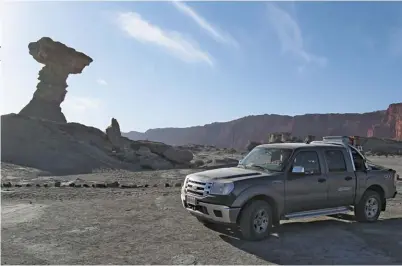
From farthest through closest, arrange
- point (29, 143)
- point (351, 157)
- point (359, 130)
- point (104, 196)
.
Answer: point (359, 130)
point (29, 143)
point (104, 196)
point (351, 157)

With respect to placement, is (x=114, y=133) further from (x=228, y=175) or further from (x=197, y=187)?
(x=228, y=175)

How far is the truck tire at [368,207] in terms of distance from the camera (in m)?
10.1

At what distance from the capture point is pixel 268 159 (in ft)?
30.8

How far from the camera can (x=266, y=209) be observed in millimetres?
8281

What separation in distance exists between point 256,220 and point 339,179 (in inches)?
103

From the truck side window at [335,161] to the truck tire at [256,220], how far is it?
216cm

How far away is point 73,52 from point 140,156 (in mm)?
23845

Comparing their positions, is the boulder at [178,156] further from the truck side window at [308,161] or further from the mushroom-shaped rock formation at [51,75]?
the truck side window at [308,161]

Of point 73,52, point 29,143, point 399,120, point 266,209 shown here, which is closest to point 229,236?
point 266,209

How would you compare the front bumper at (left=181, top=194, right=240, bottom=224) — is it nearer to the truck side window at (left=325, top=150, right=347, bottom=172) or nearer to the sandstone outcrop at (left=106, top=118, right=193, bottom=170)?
the truck side window at (left=325, top=150, right=347, bottom=172)

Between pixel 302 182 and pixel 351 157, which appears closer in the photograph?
pixel 302 182

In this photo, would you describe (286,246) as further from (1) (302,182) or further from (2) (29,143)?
(2) (29,143)

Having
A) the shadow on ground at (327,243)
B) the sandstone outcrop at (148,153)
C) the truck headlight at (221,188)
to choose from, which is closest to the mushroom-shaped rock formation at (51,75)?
the sandstone outcrop at (148,153)

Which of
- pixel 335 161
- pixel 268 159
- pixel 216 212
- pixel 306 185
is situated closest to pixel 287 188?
pixel 306 185
